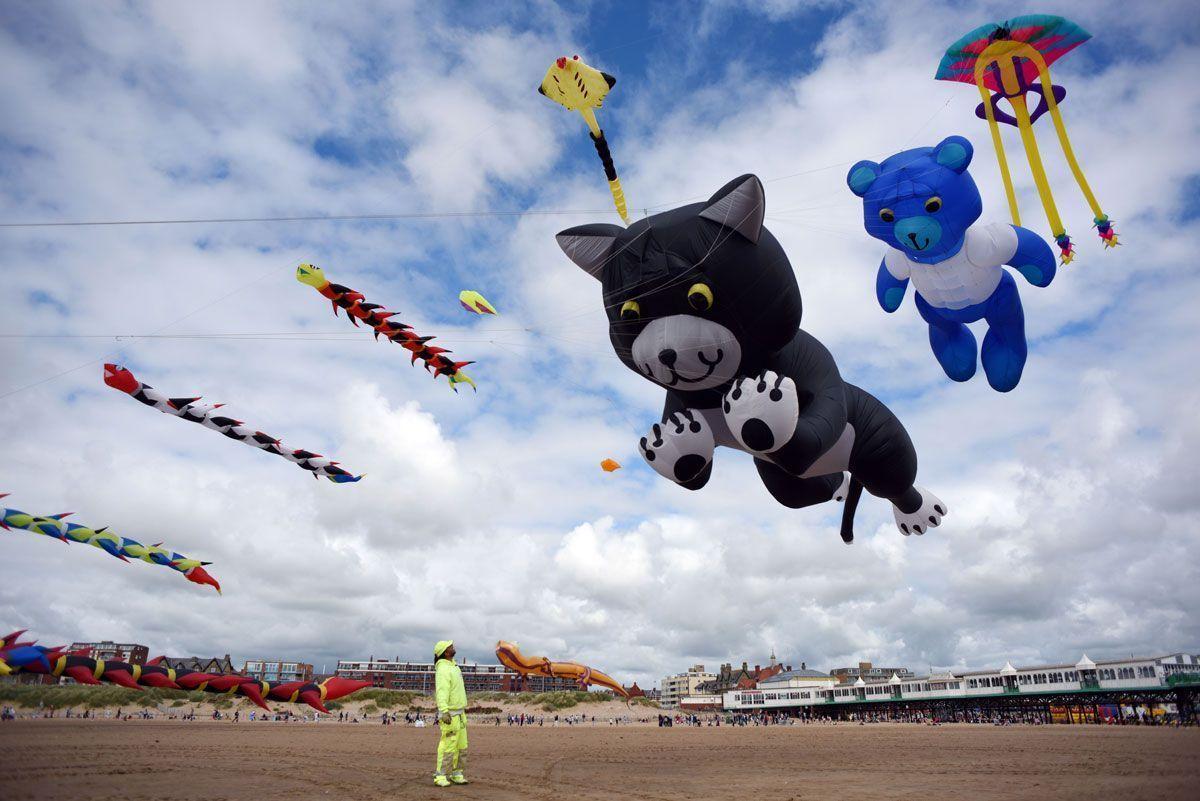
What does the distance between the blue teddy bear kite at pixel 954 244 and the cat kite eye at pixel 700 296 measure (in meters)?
3.04

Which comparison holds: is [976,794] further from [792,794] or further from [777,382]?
[777,382]

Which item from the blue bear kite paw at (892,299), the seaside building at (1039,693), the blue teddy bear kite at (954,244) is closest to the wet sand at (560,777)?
the blue teddy bear kite at (954,244)

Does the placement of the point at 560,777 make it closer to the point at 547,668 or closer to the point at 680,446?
the point at 680,446

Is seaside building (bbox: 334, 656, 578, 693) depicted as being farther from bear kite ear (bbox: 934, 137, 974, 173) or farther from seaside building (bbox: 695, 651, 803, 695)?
bear kite ear (bbox: 934, 137, 974, 173)

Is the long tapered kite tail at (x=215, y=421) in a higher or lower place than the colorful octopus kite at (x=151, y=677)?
higher

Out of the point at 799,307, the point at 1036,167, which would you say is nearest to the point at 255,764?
the point at 799,307

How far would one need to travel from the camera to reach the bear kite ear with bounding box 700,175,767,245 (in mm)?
7141

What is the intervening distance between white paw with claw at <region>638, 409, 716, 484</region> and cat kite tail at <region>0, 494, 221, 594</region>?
5410 mm

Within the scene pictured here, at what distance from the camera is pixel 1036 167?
8.61 meters

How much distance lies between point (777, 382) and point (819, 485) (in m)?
3.38

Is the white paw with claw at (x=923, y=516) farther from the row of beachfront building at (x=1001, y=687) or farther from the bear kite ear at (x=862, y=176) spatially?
the row of beachfront building at (x=1001, y=687)

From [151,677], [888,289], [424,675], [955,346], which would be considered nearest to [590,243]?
[888,289]

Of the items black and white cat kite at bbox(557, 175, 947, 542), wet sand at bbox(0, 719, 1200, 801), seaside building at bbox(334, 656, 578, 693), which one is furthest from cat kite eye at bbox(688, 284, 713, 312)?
seaside building at bbox(334, 656, 578, 693)

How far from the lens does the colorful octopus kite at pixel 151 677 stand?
5461 millimetres
